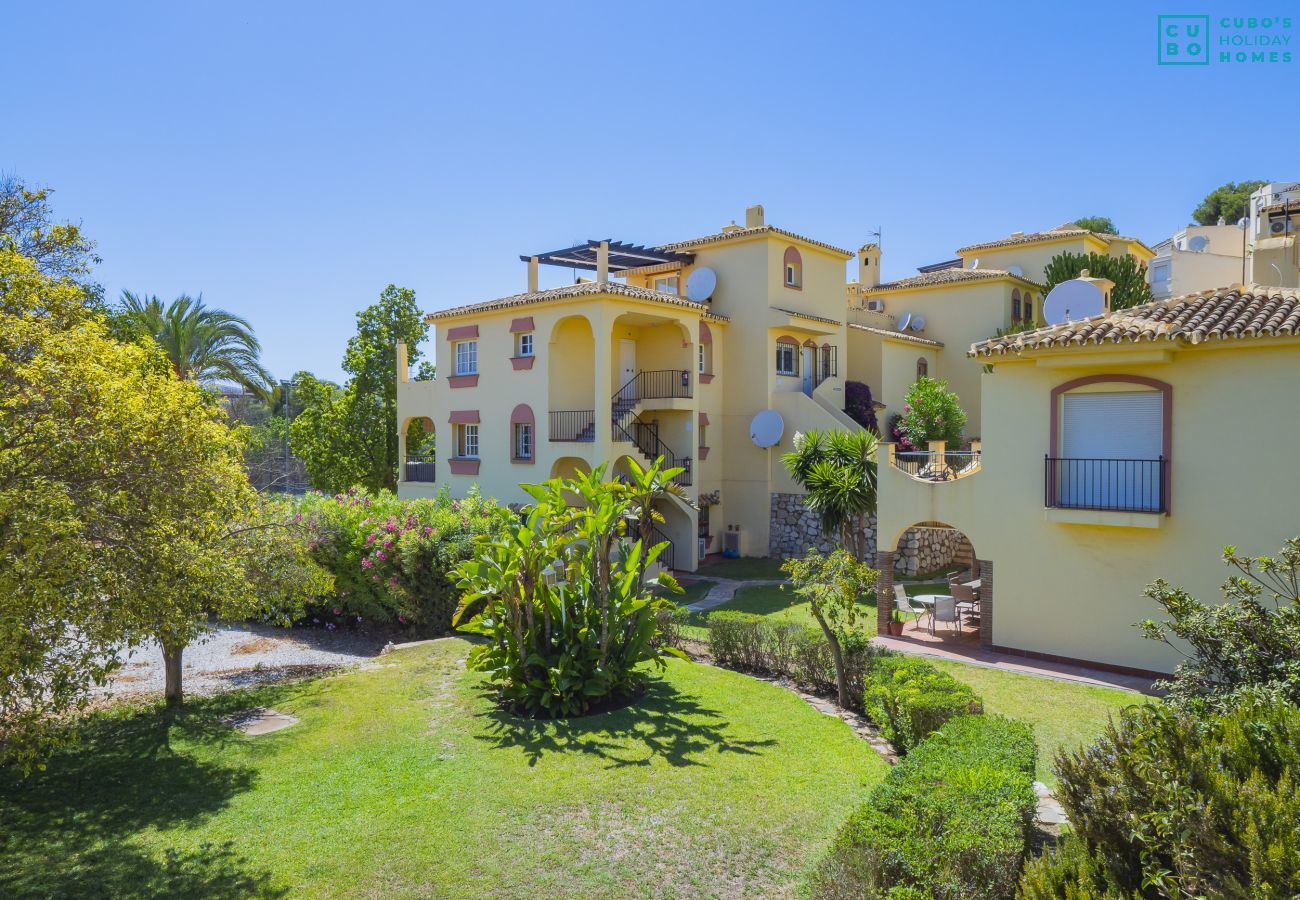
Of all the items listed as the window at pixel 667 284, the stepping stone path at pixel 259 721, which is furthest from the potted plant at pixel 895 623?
the window at pixel 667 284

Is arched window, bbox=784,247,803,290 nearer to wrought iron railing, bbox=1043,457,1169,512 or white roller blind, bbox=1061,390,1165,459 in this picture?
white roller blind, bbox=1061,390,1165,459

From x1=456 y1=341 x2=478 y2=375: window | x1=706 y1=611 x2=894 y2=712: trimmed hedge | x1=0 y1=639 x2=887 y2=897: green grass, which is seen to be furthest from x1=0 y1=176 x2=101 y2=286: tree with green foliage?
x1=456 y1=341 x2=478 y2=375: window

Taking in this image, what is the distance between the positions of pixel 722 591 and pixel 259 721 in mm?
15135

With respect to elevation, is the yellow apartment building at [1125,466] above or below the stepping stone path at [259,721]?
above

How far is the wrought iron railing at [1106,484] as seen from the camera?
15188 millimetres

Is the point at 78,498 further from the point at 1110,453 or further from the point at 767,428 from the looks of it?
the point at 767,428

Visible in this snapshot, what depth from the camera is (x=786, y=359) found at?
3159 centimetres

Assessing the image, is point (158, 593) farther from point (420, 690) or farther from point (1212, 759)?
point (1212, 759)

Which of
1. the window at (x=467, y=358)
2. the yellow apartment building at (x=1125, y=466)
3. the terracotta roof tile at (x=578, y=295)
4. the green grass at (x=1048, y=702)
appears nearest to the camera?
the green grass at (x=1048, y=702)

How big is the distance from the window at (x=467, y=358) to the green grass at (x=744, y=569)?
11131 millimetres

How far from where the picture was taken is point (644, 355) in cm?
3055

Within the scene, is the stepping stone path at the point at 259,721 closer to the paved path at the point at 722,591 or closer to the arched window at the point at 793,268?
the paved path at the point at 722,591

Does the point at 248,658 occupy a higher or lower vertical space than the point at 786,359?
lower

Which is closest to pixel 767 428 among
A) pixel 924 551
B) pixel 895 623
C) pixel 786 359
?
pixel 786 359
